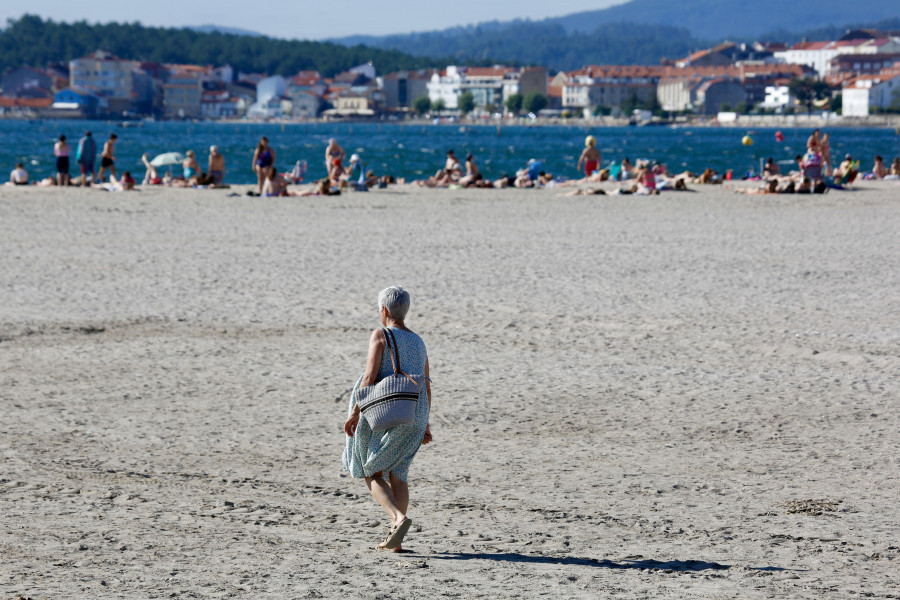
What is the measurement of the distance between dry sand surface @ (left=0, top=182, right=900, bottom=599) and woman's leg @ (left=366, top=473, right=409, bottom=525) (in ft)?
0.61

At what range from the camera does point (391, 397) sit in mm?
4840

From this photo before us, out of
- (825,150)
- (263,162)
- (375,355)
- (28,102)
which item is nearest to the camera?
(375,355)

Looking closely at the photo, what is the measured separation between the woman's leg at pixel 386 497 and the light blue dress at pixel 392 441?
4 centimetres

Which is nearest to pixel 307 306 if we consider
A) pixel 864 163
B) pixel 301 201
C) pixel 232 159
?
pixel 301 201

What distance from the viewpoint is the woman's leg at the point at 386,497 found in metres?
4.93

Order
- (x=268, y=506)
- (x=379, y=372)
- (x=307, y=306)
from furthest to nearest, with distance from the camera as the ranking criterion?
(x=307, y=306) → (x=268, y=506) → (x=379, y=372)

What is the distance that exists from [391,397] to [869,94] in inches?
6858

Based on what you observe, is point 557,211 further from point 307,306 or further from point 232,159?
point 232,159

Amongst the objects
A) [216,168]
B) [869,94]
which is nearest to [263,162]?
[216,168]

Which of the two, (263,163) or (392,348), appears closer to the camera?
(392,348)

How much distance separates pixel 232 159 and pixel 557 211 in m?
39.5

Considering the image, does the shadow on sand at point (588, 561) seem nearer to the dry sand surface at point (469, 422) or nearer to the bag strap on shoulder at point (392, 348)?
the dry sand surface at point (469, 422)

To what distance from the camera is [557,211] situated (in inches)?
830

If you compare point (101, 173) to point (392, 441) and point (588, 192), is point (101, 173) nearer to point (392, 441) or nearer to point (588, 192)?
point (588, 192)
